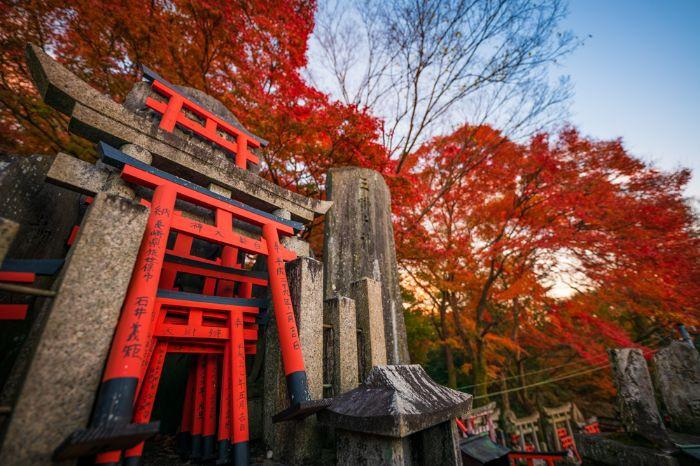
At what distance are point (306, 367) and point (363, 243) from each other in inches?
80.0

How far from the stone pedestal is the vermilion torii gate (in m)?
0.40

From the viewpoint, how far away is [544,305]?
33.0ft

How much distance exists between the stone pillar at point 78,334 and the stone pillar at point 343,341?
1675mm

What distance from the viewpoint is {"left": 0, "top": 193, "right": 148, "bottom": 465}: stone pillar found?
4.09 ft

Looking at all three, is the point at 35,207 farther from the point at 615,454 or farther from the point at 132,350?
the point at 615,454

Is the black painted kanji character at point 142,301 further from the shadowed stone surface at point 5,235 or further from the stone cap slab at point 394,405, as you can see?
the stone cap slab at point 394,405

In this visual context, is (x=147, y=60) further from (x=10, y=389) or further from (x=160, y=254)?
(x=10, y=389)

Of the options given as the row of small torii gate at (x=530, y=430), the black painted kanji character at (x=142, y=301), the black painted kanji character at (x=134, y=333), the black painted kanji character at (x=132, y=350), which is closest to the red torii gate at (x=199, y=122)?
the black painted kanji character at (x=142, y=301)

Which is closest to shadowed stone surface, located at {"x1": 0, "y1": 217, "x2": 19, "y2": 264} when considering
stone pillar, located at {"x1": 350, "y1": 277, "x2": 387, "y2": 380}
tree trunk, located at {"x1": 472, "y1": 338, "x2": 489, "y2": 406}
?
stone pillar, located at {"x1": 350, "y1": 277, "x2": 387, "y2": 380}

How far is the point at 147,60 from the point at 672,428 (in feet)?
40.3

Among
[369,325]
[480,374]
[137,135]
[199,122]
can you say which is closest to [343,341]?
[369,325]

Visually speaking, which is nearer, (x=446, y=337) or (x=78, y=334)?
(x=78, y=334)

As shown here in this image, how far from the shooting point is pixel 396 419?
4.74ft

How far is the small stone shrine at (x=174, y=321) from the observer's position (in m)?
1.40
